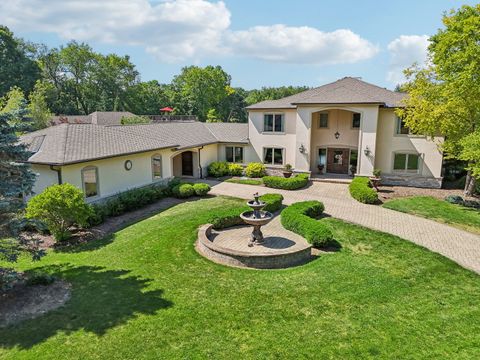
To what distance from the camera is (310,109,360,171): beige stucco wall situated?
85.7ft

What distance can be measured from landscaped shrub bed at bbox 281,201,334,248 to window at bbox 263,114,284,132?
1162cm

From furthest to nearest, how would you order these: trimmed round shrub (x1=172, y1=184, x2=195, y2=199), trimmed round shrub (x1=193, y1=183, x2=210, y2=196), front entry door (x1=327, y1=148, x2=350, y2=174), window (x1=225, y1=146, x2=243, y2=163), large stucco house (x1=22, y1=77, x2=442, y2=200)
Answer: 1. window (x1=225, y1=146, x2=243, y2=163)
2. front entry door (x1=327, y1=148, x2=350, y2=174)
3. trimmed round shrub (x1=193, y1=183, x2=210, y2=196)
4. trimmed round shrub (x1=172, y1=184, x2=195, y2=199)
5. large stucco house (x1=22, y1=77, x2=442, y2=200)

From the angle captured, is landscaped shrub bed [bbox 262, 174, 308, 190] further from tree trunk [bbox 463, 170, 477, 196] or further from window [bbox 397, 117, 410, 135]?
tree trunk [bbox 463, 170, 477, 196]

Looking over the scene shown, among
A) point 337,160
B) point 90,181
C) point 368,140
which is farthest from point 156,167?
point 368,140

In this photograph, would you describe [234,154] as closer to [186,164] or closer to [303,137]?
[186,164]

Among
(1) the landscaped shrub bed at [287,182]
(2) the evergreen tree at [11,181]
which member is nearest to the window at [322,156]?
(1) the landscaped shrub bed at [287,182]

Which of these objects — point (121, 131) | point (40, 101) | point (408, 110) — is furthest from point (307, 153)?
point (40, 101)

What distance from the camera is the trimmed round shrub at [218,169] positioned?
27.5 metres

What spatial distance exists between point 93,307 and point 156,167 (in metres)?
14.2

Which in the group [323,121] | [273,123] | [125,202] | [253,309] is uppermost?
[323,121]

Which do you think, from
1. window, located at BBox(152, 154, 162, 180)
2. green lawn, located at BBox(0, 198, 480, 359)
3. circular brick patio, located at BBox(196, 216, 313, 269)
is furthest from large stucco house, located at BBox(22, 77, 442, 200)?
circular brick patio, located at BBox(196, 216, 313, 269)

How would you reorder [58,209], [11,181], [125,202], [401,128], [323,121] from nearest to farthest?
[11,181], [58,209], [125,202], [401,128], [323,121]

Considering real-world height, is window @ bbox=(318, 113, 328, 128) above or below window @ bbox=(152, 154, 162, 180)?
above

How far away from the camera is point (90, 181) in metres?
17.1
